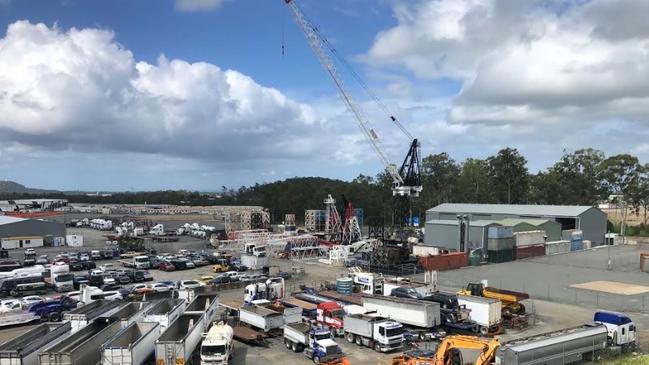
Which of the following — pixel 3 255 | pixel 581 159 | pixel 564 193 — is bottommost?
pixel 3 255

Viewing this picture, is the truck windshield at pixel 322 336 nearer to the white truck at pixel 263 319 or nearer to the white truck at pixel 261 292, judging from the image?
the white truck at pixel 263 319

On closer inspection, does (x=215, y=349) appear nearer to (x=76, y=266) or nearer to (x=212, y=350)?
(x=212, y=350)

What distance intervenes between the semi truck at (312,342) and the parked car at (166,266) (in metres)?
27.4

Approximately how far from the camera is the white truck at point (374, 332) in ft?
71.6

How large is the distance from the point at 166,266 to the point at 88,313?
25.2 meters

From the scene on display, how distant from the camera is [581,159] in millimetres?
94938

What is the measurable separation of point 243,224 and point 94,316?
213 feet

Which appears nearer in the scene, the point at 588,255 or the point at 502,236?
the point at 502,236

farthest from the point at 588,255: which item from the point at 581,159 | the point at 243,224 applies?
the point at 243,224

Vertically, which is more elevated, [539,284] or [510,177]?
[510,177]

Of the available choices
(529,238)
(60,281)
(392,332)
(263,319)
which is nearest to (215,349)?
(263,319)

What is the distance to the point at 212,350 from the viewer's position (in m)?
18.6

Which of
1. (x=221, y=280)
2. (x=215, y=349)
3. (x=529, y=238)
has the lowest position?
(x=221, y=280)

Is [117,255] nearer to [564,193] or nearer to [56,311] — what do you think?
[56,311]
